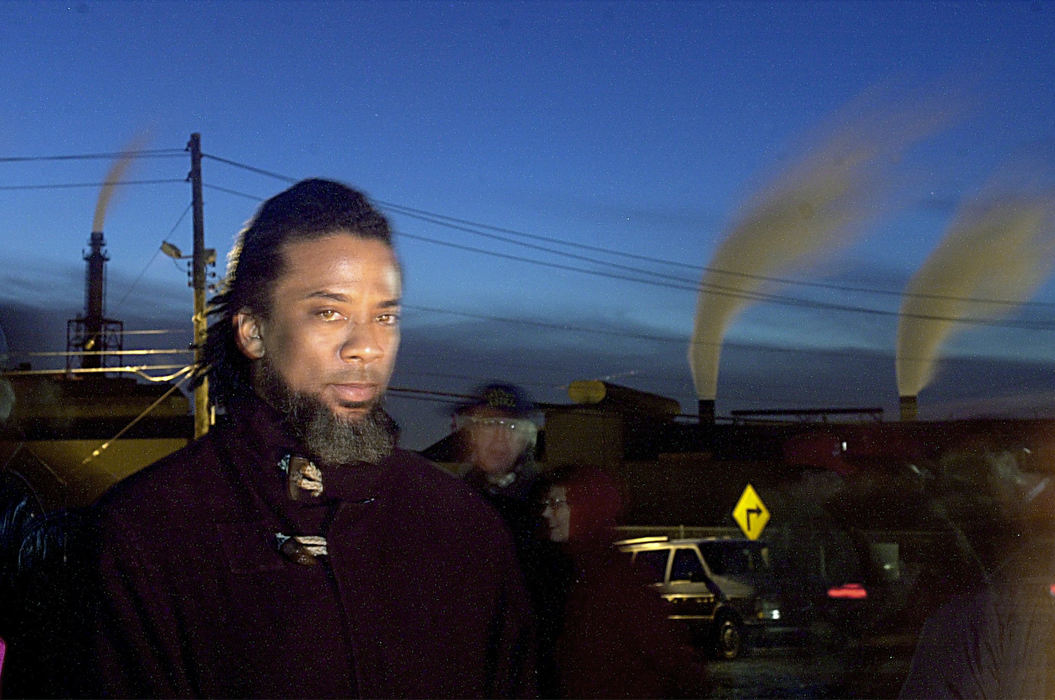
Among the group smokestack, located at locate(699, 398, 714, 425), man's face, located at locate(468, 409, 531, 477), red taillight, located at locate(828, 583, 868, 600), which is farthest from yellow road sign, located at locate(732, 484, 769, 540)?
smokestack, located at locate(699, 398, 714, 425)

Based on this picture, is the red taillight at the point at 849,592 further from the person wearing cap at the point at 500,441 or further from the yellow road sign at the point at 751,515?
the person wearing cap at the point at 500,441

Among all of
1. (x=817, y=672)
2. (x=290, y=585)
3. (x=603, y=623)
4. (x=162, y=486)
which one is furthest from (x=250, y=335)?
(x=817, y=672)

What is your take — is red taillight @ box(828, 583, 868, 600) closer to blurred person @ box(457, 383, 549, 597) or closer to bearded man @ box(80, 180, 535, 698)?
blurred person @ box(457, 383, 549, 597)

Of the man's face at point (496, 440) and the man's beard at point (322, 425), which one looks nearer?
the man's beard at point (322, 425)

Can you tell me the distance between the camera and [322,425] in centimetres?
171

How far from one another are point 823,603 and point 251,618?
1282 centimetres

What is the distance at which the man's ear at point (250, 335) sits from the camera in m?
1.75

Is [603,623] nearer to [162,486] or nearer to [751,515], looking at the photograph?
[162,486]

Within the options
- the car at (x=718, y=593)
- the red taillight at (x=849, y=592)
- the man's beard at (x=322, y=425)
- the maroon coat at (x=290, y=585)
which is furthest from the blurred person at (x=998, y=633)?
the red taillight at (x=849, y=592)

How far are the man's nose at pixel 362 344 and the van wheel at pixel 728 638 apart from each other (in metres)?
12.4

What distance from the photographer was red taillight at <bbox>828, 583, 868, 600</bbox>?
13187 millimetres

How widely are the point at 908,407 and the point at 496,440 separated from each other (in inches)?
1288

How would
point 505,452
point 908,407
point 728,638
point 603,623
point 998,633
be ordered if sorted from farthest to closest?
point 908,407, point 728,638, point 505,452, point 603,623, point 998,633

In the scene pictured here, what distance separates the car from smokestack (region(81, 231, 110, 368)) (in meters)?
27.6
